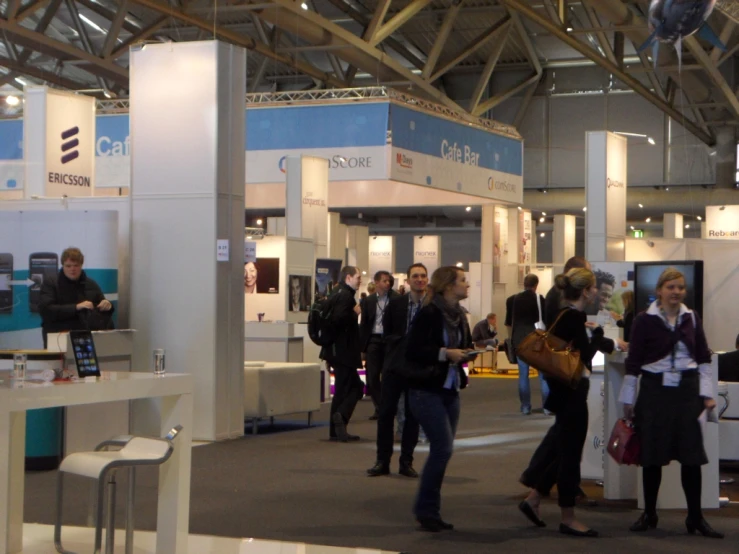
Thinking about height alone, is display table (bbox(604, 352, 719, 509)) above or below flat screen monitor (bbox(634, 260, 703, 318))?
below

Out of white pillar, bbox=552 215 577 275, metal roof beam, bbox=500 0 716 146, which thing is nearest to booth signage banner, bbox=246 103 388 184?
metal roof beam, bbox=500 0 716 146

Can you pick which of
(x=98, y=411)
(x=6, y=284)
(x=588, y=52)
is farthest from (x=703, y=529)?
(x=588, y=52)

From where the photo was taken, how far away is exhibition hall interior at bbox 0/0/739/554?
201 inches

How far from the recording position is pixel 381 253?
23.4 meters

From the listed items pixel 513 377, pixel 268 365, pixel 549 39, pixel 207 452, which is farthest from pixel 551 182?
pixel 207 452

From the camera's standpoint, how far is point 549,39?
22359mm

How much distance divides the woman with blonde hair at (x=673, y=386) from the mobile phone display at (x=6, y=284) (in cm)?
455

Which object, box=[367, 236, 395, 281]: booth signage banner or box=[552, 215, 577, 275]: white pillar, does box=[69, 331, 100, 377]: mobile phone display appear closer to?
box=[552, 215, 577, 275]: white pillar

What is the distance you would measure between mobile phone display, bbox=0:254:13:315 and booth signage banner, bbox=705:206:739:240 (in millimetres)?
11777

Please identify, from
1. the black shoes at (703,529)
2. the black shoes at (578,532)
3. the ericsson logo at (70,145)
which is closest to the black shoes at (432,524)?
the black shoes at (578,532)

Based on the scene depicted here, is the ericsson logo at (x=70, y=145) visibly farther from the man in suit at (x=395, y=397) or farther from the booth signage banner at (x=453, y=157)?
the man in suit at (x=395, y=397)

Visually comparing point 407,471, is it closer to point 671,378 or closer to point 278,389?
point 671,378

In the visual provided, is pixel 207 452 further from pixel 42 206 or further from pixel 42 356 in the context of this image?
pixel 42 206

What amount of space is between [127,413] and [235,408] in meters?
1.02
